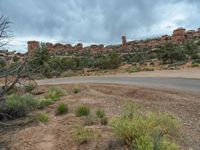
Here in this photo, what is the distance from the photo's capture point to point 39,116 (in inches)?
493

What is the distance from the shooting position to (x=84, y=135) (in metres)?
9.29

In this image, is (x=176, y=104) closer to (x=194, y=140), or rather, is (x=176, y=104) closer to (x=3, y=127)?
(x=194, y=140)

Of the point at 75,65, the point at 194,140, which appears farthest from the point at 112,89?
the point at 75,65

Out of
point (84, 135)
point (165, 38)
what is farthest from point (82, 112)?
point (165, 38)

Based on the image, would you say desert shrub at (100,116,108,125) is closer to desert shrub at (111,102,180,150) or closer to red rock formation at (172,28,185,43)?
desert shrub at (111,102,180,150)

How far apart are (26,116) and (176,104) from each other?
560 centimetres

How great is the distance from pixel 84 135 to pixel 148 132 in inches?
69.5

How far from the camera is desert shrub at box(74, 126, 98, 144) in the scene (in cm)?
920

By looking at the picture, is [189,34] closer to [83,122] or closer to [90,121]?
[83,122]

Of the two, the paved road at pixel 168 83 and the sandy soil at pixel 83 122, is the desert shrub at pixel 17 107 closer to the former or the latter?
the sandy soil at pixel 83 122

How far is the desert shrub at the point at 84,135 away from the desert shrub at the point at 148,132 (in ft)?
1.98

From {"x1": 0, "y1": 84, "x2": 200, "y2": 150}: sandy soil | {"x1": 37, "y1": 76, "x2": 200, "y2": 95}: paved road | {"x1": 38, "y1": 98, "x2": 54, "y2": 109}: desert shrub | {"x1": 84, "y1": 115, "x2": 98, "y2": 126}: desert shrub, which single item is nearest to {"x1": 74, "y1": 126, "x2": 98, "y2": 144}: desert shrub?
{"x1": 0, "y1": 84, "x2": 200, "y2": 150}: sandy soil

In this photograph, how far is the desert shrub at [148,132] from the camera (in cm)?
738

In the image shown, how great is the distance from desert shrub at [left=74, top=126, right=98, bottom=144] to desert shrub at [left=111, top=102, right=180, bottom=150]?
60 centimetres
